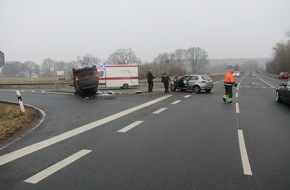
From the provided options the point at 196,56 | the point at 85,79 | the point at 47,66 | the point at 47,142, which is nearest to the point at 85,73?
the point at 85,79

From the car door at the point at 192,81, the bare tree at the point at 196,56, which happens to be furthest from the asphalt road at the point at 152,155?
the bare tree at the point at 196,56

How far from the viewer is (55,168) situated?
17.3 feet

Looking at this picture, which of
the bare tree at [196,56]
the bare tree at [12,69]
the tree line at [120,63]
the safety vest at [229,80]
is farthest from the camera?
the bare tree at [12,69]

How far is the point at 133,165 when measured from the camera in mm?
5336

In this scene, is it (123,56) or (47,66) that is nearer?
(123,56)

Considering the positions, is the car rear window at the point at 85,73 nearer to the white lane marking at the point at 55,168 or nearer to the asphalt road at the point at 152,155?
the asphalt road at the point at 152,155

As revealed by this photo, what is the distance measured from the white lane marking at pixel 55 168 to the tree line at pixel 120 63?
205 ft

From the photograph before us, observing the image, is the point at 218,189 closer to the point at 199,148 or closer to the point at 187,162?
the point at 187,162

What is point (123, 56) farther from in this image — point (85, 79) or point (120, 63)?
point (85, 79)

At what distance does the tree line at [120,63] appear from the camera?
99.5 metres

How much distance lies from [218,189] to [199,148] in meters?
2.20

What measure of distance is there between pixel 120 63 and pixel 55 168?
301 ft

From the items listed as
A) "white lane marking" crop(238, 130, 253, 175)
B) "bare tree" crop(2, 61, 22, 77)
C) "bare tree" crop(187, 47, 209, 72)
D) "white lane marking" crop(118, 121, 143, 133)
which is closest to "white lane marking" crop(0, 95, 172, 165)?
"white lane marking" crop(118, 121, 143, 133)

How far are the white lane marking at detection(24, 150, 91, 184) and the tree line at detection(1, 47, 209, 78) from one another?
62.6 metres
